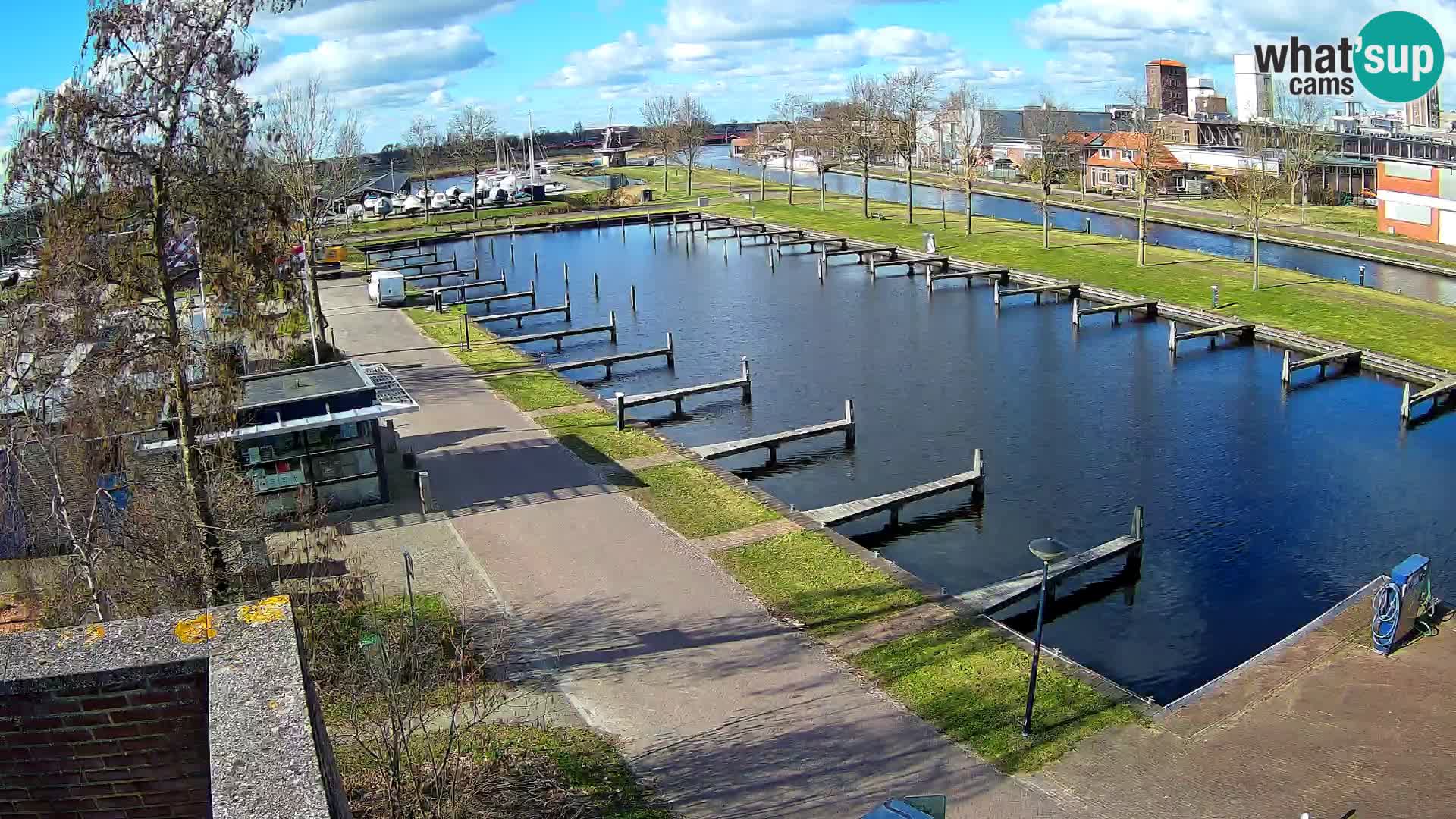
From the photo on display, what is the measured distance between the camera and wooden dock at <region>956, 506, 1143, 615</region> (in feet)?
71.8

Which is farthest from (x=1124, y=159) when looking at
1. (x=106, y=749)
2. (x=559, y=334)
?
(x=106, y=749)

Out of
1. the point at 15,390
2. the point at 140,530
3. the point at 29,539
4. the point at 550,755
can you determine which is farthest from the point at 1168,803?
the point at 29,539

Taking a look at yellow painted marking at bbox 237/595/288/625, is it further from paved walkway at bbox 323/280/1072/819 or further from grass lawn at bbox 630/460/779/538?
grass lawn at bbox 630/460/779/538

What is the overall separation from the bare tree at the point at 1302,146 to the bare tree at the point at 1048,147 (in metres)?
13.9

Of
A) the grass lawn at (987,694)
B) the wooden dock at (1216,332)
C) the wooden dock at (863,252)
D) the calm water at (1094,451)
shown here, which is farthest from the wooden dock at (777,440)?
the wooden dock at (863,252)

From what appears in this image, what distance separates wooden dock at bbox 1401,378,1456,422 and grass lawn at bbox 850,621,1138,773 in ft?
70.8

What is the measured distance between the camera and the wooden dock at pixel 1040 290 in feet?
180

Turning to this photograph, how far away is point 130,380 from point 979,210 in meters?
79.3

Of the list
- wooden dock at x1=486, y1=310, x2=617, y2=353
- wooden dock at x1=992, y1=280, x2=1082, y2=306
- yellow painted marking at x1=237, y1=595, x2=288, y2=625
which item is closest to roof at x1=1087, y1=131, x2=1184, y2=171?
wooden dock at x1=992, y1=280, x2=1082, y2=306

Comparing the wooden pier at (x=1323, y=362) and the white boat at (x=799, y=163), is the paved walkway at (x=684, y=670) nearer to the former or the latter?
the wooden pier at (x=1323, y=362)

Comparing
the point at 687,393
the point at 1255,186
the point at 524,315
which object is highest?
the point at 1255,186

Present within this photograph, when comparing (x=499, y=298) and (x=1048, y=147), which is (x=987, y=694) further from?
(x=1048, y=147)

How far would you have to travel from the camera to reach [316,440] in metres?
26.4

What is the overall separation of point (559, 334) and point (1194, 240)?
40662mm
